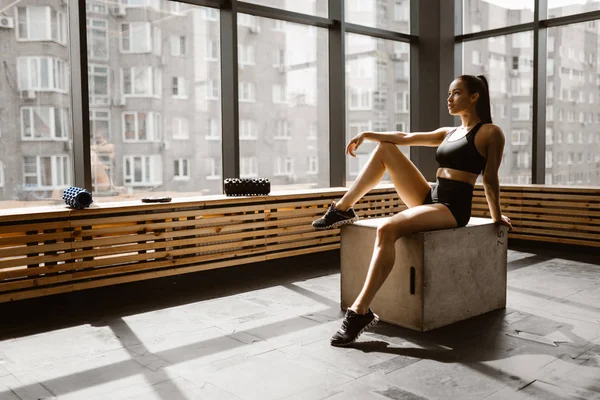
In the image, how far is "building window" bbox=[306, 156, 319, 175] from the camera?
618 centimetres

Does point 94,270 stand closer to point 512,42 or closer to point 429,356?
point 429,356

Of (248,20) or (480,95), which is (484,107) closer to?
(480,95)

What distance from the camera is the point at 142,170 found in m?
4.96

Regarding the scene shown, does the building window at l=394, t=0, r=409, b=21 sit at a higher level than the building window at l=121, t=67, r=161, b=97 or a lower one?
higher

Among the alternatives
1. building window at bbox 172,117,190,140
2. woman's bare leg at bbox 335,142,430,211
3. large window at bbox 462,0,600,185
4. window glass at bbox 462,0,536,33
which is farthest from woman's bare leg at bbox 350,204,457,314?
window glass at bbox 462,0,536,33

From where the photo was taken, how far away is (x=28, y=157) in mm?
4379

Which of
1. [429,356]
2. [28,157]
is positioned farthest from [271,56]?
[429,356]

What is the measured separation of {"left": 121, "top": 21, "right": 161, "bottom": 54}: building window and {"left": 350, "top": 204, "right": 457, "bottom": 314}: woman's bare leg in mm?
2945

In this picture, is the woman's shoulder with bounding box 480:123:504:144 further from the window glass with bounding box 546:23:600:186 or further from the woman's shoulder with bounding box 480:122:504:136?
the window glass with bounding box 546:23:600:186

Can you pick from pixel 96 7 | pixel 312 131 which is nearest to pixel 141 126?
pixel 96 7

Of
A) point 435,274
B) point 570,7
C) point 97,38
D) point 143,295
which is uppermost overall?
point 570,7

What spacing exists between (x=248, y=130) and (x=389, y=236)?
2.87m

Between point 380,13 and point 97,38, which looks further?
point 380,13

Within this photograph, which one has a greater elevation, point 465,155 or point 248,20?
point 248,20
